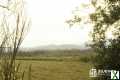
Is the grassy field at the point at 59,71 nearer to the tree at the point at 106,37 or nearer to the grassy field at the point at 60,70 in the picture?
the grassy field at the point at 60,70

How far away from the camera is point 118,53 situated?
46.4ft

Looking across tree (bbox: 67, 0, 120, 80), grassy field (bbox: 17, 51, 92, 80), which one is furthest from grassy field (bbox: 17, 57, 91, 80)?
tree (bbox: 67, 0, 120, 80)

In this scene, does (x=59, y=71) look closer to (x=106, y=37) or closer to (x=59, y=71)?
(x=59, y=71)

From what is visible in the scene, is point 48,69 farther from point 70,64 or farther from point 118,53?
point 118,53

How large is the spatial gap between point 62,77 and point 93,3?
8.45 meters

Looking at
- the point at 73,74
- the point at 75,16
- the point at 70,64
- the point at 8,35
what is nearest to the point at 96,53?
the point at 75,16

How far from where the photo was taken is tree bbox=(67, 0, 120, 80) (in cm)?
1412

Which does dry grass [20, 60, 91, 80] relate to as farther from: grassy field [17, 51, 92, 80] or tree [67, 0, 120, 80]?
tree [67, 0, 120, 80]

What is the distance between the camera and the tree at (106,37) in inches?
556

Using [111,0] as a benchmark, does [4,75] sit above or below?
below

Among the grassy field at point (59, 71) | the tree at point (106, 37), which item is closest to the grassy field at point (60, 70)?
the grassy field at point (59, 71)

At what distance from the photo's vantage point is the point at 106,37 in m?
14.7

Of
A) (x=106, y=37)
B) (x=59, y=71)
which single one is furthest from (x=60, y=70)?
(x=106, y=37)

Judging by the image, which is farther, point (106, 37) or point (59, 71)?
point (59, 71)
